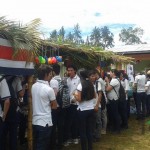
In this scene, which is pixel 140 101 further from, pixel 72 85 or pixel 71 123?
pixel 72 85

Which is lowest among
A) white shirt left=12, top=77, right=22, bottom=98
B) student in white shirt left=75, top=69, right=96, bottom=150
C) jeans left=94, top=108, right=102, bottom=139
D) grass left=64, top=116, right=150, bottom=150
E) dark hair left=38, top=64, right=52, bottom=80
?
grass left=64, top=116, right=150, bottom=150

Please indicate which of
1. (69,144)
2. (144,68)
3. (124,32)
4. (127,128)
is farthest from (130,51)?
(124,32)

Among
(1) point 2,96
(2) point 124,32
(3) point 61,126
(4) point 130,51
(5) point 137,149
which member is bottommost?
(5) point 137,149

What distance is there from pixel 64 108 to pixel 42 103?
1.79m

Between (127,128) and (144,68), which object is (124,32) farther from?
(127,128)

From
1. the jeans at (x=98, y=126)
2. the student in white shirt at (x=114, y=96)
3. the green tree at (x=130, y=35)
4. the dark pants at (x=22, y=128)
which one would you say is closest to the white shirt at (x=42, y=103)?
the dark pants at (x=22, y=128)

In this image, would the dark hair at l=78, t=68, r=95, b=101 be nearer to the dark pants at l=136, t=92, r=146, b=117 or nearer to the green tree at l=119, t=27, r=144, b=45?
the dark pants at l=136, t=92, r=146, b=117

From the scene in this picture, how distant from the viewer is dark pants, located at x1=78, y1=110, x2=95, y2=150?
5.38 metres

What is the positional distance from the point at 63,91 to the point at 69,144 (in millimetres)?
1405

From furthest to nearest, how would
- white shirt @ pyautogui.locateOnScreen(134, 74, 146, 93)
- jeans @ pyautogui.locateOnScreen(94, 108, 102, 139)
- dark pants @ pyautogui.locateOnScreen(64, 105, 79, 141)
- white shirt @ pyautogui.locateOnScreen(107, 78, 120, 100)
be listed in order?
white shirt @ pyautogui.locateOnScreen(134, 74, 146, 93) < white shirt @ pyautogui.locateOnScreen(107, 78, 120, 100) < jeans @ pyautogui.locateOnScreen(94, 108, 102, 139) < dark pants @ pyautogui.locateOnScreen(64, 105, 79, 141)

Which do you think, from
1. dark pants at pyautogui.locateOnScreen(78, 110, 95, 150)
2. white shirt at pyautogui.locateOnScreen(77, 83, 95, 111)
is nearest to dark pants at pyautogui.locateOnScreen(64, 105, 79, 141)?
dark pants at pyautogui.locateOnScreen(78, 110, 95, 150)

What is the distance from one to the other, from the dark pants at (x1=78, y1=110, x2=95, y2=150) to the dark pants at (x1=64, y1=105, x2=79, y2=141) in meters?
0.85

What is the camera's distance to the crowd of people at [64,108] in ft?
14.5

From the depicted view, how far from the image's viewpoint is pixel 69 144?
664cm
